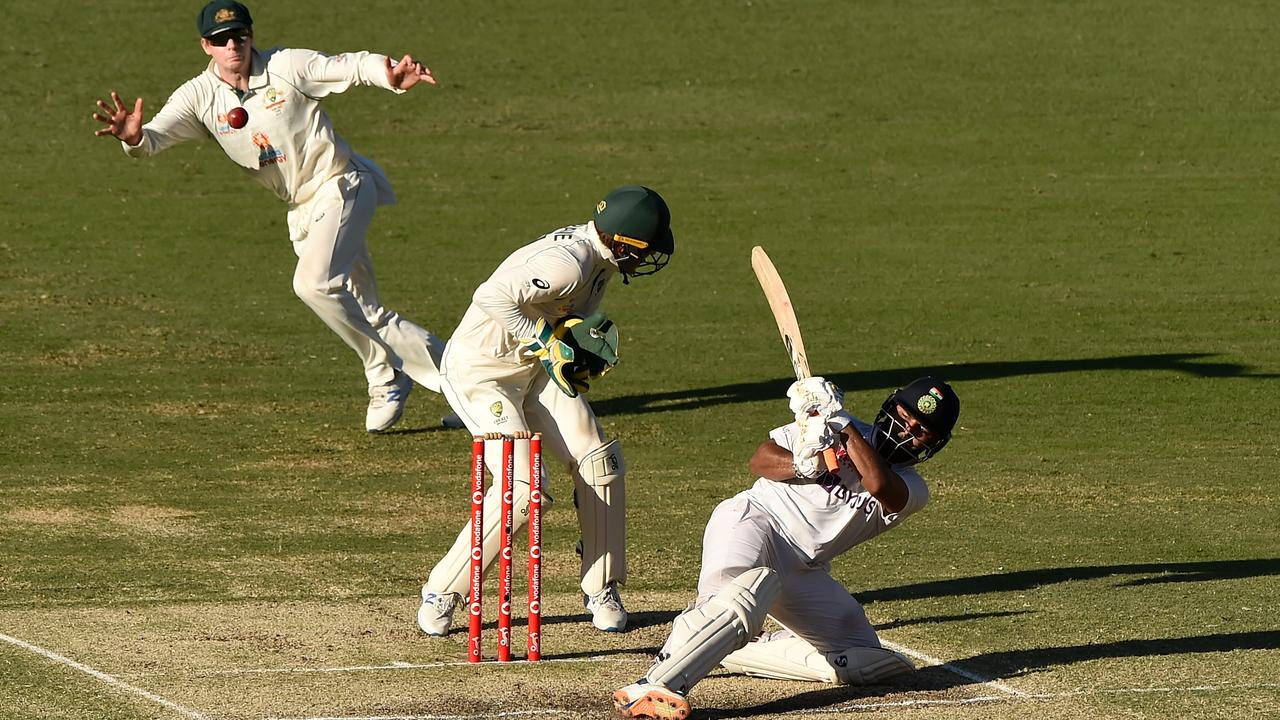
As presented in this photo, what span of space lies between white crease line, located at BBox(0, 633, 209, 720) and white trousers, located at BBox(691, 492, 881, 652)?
2003 mm

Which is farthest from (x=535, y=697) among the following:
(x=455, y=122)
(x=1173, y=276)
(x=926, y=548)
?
(x=455, y=122)

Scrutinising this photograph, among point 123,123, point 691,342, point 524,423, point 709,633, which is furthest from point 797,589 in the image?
point 691,342

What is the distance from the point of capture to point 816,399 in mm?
7055

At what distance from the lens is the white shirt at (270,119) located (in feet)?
39.6

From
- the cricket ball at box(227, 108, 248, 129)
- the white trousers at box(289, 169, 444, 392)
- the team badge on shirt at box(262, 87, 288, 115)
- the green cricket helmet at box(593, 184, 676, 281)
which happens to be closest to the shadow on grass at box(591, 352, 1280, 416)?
the white trousers at box(289, 169, 444, 392)

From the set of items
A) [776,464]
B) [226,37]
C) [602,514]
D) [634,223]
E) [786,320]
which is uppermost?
[226,37]

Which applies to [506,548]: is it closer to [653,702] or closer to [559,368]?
[559,368]

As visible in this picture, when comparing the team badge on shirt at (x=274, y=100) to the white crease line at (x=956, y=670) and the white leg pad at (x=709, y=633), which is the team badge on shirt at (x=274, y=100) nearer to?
the white crease line at (x=956, y=670)

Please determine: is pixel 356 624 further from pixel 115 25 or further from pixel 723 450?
pixel 115 25

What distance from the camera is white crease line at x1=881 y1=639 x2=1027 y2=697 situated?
739cm

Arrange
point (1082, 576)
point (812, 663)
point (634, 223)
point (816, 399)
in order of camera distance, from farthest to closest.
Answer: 1. point (1082, 576)
2. point (634, 223)
3. point (812, 663)
4. point (816, 399)

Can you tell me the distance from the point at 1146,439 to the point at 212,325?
7663 mm

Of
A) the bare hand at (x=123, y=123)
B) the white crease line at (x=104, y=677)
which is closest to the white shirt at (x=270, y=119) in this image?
the bare hand at (x=123, y=123)

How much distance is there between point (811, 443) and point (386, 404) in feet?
19.4
